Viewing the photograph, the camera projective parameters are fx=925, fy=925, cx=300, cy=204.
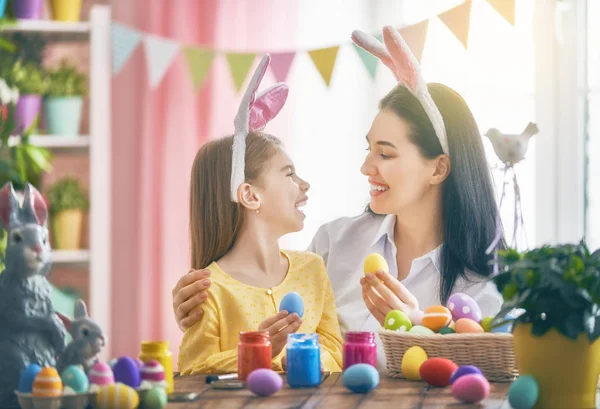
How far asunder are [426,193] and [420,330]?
2.27 feet

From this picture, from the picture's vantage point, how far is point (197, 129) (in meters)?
3.83

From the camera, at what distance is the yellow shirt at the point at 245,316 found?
200 centimetres

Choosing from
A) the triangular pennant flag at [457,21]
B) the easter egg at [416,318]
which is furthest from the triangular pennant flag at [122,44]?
the easter egg at [416,318]

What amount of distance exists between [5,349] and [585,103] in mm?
2640

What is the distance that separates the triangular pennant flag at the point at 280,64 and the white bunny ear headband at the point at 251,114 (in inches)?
38.8

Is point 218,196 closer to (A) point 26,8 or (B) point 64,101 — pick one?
(B) point 64,101

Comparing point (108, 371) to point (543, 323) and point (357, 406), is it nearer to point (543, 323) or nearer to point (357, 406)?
point (357, 406)

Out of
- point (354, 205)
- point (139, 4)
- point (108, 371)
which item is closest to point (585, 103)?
point (354, 205)

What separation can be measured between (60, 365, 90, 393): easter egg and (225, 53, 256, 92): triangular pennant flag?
213cm

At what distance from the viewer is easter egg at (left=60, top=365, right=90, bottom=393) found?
1.39 m

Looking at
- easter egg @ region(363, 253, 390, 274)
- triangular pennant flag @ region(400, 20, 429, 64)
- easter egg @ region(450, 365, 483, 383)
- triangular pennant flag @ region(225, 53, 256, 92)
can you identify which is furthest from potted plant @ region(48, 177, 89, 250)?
easter egg @ region(450, 365, 483, 383)

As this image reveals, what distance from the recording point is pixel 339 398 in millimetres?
1563

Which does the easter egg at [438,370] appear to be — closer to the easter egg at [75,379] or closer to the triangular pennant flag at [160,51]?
the easter egg at [75,379]

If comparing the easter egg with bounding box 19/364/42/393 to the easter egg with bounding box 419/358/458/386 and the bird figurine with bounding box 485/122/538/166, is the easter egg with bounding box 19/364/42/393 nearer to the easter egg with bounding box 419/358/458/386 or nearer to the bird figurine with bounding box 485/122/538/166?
the easter egg with bounding box 419/358/458/386
